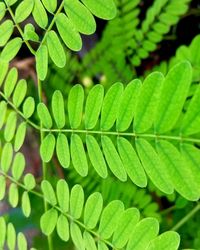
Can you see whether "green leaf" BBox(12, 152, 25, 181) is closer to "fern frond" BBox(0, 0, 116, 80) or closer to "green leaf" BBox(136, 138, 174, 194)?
"fern frond" BBox(0, 0, 116, 80)

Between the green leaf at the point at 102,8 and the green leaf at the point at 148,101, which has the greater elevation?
the green leaf at the point at 102,8

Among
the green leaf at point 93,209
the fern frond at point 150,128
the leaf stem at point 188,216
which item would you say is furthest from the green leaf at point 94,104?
the leaf stem at point 188,216

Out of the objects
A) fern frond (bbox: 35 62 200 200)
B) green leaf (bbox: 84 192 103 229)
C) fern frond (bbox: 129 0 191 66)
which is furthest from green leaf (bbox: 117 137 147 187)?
fern frond (bbox: 129 0 191 66)

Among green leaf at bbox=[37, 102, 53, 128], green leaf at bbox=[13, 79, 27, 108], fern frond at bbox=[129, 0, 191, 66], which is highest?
fern frond at bbox=[129, 0, 191, 66]

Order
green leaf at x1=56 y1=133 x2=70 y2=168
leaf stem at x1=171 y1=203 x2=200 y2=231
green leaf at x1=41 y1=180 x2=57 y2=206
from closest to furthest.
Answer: green leaf at x1=56 y1=133 x2=70 y2=168 < green leaf at x1=41 y1=180 x2=57 y2=206 < leaf stem at x1=171 y1=203 x2=200 y2=231

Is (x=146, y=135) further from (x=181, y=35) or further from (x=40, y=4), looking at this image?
(x=181, y=35)

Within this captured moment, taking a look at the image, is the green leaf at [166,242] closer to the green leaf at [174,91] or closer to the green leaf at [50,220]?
the green leaf at [174,91]
